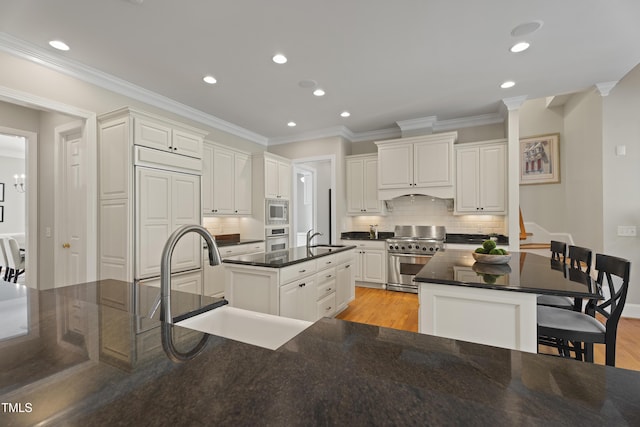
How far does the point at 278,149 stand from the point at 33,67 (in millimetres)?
3746

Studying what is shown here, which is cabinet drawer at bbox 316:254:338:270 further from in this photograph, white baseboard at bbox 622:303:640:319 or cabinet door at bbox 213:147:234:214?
white baseboard at bbox 622:303:640:319

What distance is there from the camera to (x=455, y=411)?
18.3 inches

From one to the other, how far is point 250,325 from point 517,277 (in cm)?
164

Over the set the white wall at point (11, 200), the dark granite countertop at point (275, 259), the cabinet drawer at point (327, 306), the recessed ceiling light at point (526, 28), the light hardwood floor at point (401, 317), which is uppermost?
the recessed ceiling light at point (526, 28)

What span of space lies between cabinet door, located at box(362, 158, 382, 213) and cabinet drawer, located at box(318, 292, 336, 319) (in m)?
2.32

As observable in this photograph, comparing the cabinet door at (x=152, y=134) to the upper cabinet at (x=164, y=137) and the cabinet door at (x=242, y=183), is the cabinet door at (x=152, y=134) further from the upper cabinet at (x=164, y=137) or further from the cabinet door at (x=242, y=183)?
the cabinet door at (x=242, y=183)

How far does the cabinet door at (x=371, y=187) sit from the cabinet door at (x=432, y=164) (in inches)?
29.6

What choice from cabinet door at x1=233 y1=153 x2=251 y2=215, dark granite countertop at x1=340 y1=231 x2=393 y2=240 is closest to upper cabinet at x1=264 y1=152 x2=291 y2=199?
cabinet door at x1=233 y1=153 x2=251 y2=215

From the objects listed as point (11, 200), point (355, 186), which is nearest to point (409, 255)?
point (355, 186)

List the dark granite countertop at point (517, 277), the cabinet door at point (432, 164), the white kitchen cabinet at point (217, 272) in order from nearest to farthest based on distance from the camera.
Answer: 1. the dark granite countertop at point (517, 277)
2. the white kitchen cabinet at point (217, 272)
3. the cabinet door at point (432, 164)

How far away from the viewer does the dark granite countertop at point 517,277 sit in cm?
155

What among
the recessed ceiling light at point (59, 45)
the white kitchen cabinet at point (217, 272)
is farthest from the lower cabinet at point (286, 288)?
the recessed ceiling light at point (59, 45)

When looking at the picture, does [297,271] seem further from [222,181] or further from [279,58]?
[222,181]

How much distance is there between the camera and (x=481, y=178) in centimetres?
453
